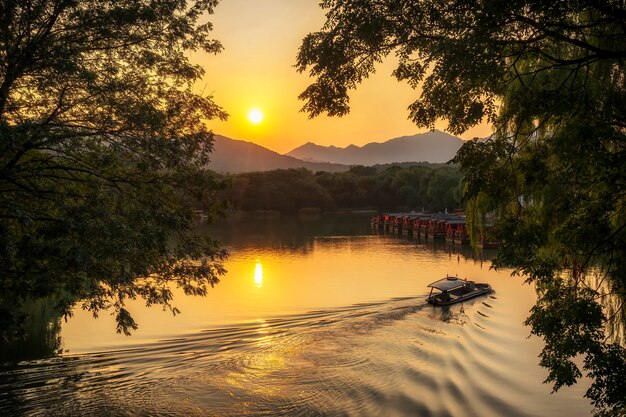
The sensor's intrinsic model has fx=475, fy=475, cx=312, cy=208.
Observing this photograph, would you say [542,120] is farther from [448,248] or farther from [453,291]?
[448,248]

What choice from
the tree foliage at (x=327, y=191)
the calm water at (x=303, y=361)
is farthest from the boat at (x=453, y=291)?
the tree foliage at (x=327, y=191)

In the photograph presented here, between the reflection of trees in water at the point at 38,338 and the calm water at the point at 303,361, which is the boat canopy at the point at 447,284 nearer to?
the calm water at the point at 303,361

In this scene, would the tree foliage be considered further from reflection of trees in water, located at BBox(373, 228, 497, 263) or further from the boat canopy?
the boat canopy

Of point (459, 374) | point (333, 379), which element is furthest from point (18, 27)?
point (459, 374)

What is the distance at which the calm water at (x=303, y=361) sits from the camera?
18766 millimetres

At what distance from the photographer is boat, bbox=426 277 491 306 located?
3641 centimetres

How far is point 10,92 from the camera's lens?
44.2ft

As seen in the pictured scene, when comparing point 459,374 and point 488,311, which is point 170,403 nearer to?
point 459,374

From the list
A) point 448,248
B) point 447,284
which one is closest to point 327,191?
point 448,248

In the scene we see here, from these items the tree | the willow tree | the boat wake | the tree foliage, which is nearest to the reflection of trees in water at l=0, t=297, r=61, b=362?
the boat wake

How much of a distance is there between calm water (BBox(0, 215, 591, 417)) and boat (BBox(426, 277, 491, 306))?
0.76m

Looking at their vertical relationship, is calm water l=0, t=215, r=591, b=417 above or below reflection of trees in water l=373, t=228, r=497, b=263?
below

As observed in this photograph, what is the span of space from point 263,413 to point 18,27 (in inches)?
587

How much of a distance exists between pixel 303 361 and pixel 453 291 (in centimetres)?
1898
